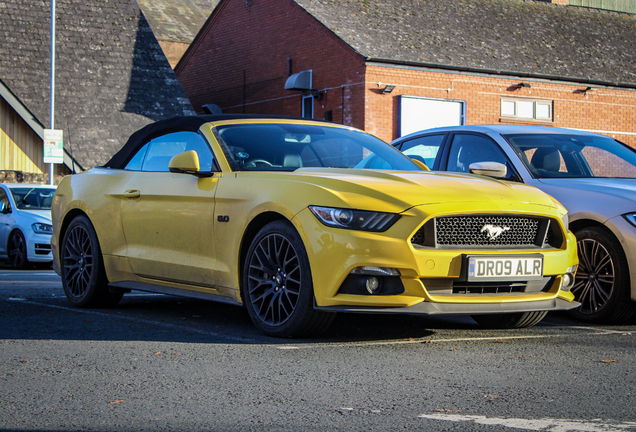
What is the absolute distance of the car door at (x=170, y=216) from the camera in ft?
21.0

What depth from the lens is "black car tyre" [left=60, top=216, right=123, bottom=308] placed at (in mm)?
7527

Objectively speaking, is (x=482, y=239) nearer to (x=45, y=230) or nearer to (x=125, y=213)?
(x=125, y=213)

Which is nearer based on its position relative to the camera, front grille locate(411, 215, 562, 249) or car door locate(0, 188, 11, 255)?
front grille locate(411, 215, 562, 249)

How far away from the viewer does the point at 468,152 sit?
8.17 metres

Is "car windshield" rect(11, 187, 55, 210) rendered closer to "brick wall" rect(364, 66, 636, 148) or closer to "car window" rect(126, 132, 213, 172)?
"car window" rect(126, 132, 213, 172)

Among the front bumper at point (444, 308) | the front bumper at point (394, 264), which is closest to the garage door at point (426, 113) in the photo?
the front bumper at point (444, 308)

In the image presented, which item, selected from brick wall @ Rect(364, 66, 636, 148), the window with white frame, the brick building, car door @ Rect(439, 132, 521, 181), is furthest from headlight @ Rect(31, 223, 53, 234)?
the window with white frame

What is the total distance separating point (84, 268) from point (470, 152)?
375 centimetres

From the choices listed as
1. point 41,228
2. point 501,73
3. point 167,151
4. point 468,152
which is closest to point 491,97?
point 501,73

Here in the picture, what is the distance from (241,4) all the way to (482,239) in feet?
99.5

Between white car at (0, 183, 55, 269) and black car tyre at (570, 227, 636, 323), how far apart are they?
10.7 metres

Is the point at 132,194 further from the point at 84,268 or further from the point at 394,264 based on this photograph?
the point at 394,264

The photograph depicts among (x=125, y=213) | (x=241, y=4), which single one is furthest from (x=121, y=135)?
(x=125, y=213)

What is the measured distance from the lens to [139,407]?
3885mm
